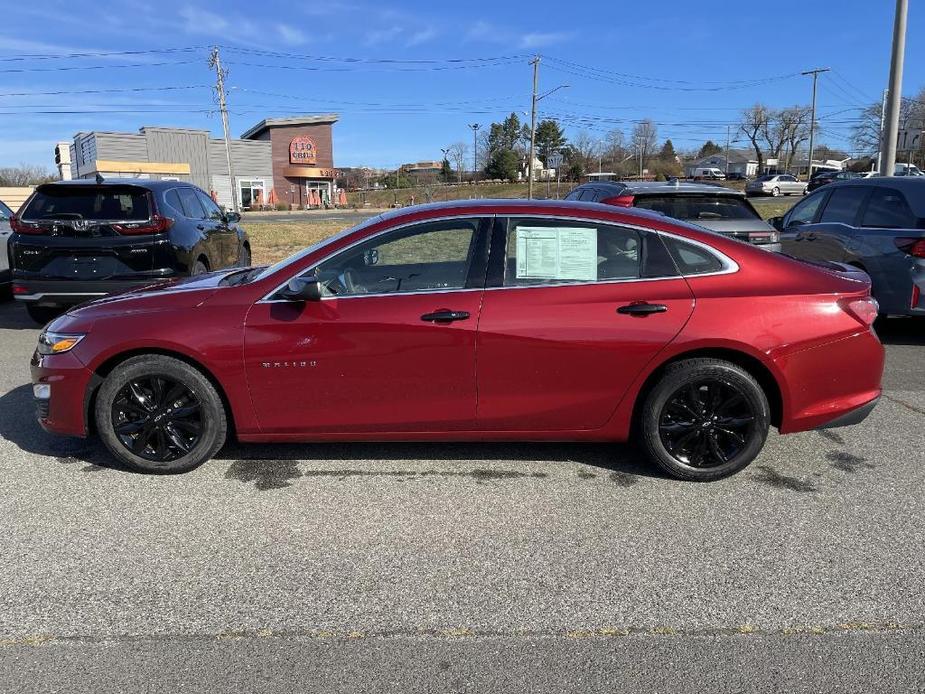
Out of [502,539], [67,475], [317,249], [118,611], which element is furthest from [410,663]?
[67,475]

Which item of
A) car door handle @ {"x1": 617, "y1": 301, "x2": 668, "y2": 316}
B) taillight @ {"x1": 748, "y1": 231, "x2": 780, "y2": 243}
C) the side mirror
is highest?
taillight @ {"x1": 748, "y1": 231, "x2": 780, "y2": 243}

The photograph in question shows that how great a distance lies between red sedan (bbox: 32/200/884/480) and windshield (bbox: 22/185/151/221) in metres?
4.06

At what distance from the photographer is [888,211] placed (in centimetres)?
756

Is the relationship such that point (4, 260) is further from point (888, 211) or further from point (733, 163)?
point (733, 163)

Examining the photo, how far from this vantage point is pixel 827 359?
4.05m

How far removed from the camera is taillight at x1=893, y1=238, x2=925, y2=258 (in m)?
6.98

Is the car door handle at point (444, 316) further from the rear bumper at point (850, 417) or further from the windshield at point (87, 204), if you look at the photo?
the windshield at point (87, 204)

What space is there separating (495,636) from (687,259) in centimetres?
236

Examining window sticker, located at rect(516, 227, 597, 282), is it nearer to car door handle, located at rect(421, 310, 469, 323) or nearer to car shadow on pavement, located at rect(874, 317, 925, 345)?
car door handle, located at rect(421, 310, 469, 323)

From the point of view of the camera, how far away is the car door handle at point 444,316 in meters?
3.96

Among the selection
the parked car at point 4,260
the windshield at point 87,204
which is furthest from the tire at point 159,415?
the parked car at point 4,260

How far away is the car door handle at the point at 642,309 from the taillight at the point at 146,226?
575 cm

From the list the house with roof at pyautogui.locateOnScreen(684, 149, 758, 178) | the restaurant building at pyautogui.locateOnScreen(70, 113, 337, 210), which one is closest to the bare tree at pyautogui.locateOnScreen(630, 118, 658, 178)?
the house with roof at pyautogui.locateOnScreen(684, 149, 758, 178)

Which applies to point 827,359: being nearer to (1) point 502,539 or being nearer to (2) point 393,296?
(1) point 502,539
